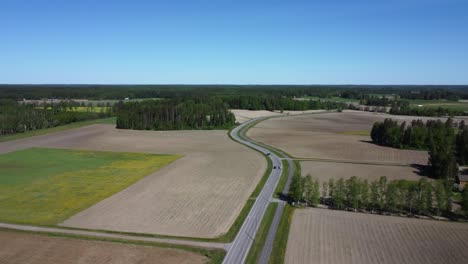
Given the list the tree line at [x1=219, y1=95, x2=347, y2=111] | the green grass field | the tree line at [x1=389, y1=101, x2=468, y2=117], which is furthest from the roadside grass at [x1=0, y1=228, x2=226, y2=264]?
the tree line at [x1=389, y1=101, x2=468, y2=117]

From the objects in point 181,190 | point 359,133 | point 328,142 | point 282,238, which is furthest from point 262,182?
point 359,133

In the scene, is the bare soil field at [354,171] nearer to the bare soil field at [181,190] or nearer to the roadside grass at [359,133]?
the bare soil field at [181,190]

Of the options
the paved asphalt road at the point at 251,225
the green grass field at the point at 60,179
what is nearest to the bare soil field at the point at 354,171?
the paved asphalt road at the point at 251,225

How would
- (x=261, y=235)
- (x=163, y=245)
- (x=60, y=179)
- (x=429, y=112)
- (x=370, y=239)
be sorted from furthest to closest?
(x=429, y=112)
(x=60, y=179)
(x=261, y=235)
(x=370, y=239)
(x=163, y=245)

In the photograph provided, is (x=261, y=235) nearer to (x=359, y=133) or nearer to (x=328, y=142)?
(x=328, y=142)

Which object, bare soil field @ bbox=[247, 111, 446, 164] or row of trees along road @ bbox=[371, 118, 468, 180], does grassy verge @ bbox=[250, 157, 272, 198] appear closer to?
bare soil field @ bbox=[247, 111, 446, 164]

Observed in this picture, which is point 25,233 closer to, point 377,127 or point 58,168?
point 58,168

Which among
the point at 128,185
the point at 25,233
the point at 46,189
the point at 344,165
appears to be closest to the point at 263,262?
the point at 25,233
